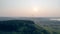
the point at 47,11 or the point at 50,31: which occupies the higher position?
the point at 47,11

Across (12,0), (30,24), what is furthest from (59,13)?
(12,0)

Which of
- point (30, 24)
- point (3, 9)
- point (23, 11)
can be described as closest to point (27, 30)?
point (30, 24)

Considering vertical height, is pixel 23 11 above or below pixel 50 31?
above

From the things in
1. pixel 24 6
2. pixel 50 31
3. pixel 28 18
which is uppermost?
pixel 24 6

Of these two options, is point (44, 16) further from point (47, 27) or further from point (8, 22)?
point (8, 22)

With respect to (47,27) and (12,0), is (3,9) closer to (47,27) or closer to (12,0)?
(12,0)

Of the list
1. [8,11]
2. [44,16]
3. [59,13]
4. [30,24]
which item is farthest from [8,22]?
[59,13]
